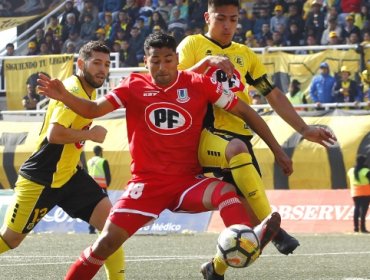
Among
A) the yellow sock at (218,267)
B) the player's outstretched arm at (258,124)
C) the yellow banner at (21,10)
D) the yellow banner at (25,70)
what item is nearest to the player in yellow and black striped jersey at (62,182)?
the yellow sock at (218,267)

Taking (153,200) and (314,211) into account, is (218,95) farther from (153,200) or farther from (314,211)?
(314,211)

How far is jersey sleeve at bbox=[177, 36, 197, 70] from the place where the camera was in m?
9.12

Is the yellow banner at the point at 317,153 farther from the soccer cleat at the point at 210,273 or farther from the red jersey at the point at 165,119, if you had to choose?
the red jersey at the point at 165,119

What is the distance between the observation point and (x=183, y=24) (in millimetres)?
26906

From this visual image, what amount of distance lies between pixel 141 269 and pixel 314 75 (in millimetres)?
10806

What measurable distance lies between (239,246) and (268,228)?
24 centimetres

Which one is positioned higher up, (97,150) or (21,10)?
(21,10)

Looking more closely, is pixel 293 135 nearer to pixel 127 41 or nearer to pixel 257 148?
pixel 257 148

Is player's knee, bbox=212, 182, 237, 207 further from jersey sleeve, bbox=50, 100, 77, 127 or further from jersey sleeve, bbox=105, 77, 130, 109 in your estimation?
jersey sleeve, bbox=50, 100, 77, 127

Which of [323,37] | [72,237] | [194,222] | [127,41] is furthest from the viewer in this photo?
[127,41]

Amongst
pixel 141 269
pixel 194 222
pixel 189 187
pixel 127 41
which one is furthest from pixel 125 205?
pixel 127 41

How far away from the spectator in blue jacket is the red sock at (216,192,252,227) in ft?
45.9

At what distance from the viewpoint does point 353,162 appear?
847 inches

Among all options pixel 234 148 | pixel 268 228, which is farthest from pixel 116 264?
pixel 268 228
